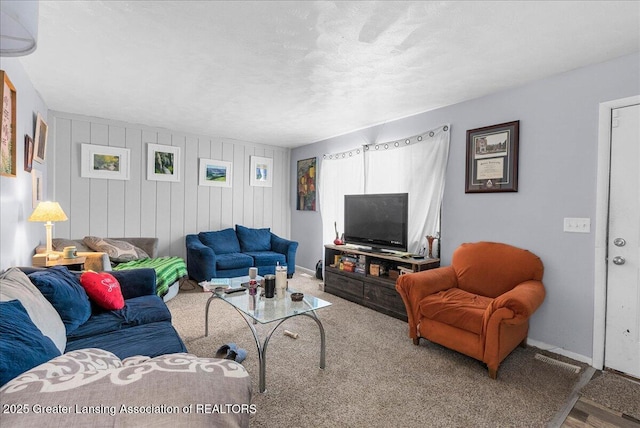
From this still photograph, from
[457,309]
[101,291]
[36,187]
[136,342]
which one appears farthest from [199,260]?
[457,309]

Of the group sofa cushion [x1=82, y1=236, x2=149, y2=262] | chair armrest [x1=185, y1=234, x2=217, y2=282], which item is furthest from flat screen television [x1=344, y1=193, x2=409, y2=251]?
sofa cushion [x1=82, y1=236, x2=149, y2=262]

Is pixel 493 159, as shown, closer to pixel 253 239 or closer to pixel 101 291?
pixel 101 291

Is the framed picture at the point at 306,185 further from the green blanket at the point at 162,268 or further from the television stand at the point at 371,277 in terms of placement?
the green blanket at the point at 162,268

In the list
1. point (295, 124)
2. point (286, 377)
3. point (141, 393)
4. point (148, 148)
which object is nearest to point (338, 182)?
point (295, 124)

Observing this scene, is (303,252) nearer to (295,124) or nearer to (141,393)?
(295,124)

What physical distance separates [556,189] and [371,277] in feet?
6.77

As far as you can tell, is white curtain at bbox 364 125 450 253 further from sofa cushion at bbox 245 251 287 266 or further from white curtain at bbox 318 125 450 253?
sofa cushion at bbox 245 251 287 266

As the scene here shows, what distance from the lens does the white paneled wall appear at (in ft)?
14.2

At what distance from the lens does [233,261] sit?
15.3ft

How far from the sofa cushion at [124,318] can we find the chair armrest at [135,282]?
0.18 m

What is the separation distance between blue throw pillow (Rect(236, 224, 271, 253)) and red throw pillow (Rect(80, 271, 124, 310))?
2.93 meters

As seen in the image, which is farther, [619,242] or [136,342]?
[619,242]

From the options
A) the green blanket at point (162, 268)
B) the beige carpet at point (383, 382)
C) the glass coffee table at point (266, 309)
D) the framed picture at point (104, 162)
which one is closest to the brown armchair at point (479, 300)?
the beige carpet at point (383, 382)

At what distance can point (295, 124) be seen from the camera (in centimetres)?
451
